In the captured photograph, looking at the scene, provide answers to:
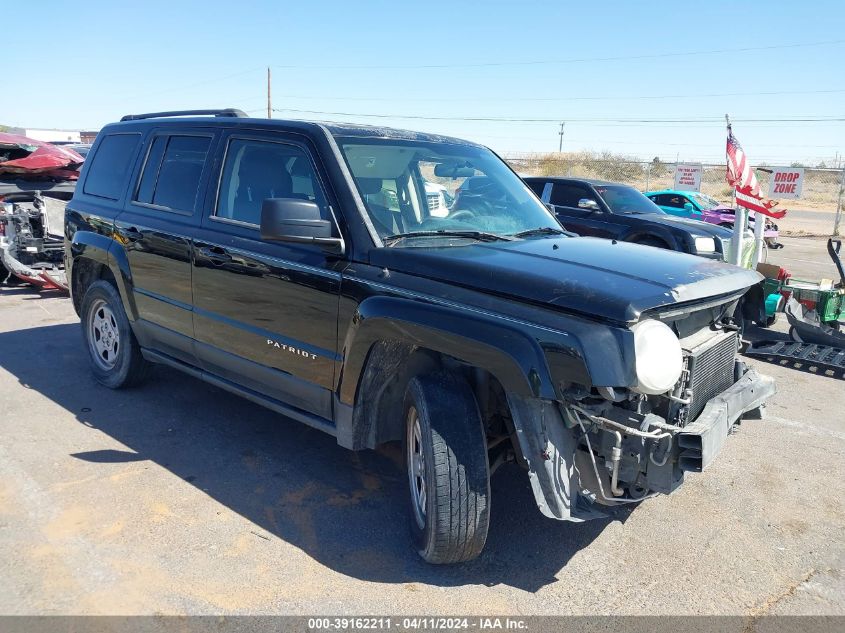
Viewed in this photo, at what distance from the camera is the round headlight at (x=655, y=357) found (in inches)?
105

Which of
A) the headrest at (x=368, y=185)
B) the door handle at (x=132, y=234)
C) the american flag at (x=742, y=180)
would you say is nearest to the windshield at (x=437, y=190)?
the headrest at (x=368, y=185)

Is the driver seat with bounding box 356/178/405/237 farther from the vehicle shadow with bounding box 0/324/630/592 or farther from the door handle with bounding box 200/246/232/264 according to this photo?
the vehicle shadow with bounding box 0/324/630/592

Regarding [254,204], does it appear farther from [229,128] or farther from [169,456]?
[169,456]

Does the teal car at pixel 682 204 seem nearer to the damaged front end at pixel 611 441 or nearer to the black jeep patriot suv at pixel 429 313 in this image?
the black jeep patriot suv at pixel 429 313

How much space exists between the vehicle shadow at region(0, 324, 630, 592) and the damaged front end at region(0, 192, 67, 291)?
3.76 m

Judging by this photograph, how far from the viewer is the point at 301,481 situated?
13.5 feet

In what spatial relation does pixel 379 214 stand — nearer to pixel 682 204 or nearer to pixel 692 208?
pixel 692 208

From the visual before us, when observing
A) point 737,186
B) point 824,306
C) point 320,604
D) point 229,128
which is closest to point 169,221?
point 229,128

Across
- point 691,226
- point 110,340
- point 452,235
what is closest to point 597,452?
point 452,235

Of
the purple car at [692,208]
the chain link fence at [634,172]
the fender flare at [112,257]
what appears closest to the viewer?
the fender flare at [112,257]

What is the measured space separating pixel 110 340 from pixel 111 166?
1367 mm

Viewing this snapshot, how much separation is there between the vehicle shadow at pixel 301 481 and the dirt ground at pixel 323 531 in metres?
0.01

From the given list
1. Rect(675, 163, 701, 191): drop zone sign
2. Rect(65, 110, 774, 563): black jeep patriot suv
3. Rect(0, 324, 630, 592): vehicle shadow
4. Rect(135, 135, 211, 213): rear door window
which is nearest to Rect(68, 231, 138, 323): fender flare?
Rect(65, 110, 774, 563): black jeep patriot suv

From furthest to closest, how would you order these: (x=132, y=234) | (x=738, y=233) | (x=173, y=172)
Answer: (x=738, y=233)
(x=132, y=234)
(x=173, y=172)
